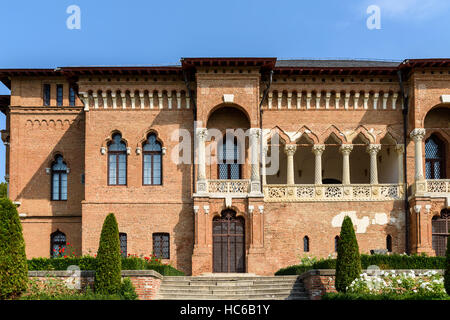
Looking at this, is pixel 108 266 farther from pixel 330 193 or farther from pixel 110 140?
pixel 330 193

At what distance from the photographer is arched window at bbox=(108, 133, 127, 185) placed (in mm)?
34156

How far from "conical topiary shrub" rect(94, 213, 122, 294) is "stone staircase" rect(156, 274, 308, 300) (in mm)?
Answer: 2451

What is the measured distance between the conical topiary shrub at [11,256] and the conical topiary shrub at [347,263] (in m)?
9.69

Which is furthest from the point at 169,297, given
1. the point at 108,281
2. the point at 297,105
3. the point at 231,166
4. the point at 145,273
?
the point at 297,105

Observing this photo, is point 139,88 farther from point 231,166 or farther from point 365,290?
point 365,290

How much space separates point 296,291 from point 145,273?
17.4ft

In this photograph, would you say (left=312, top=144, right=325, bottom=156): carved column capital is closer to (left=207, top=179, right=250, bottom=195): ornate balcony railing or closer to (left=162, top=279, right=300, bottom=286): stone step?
(left=207, top=179, right=250, bottom=195): ornate balcony railing

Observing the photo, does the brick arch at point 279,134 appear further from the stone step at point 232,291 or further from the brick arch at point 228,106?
the stone step at point 232,291

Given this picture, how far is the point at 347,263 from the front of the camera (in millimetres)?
23578

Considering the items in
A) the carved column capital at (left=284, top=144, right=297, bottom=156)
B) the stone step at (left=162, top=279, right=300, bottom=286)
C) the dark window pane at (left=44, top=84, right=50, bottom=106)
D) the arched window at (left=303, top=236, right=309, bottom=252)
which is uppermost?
the dark window pane at (left=44, top=84, right=50, bottom=106)

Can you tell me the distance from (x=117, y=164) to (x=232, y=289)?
1049 centimetres

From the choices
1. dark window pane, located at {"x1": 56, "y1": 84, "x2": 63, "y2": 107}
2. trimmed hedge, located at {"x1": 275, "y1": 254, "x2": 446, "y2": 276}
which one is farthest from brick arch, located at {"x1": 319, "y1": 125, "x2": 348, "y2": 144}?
dark window pane, located at {"x1": 56, "y1": 84, "x2": 63, "y2": 107}

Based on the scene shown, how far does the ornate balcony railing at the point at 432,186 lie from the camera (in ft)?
109

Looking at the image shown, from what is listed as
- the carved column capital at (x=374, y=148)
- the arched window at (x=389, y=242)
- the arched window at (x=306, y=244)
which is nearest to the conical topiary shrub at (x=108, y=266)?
the arched window at (x=306, y=244)
